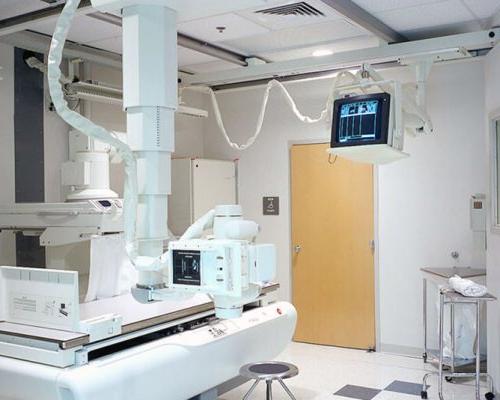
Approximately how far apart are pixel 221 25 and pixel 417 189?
7.30 feet

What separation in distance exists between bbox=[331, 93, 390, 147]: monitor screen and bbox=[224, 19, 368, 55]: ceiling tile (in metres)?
0.91

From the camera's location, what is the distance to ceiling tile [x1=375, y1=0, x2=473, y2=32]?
3.75 meters

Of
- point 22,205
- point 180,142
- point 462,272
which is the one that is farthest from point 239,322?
point 180,142

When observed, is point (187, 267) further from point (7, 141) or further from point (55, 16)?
point (7, 141)

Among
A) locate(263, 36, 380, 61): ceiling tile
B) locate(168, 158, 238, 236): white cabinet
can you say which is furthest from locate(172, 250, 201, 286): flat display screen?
locate(168, 158, 238, 236): white cabinet

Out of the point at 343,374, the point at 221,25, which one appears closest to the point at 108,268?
the point at 221,25

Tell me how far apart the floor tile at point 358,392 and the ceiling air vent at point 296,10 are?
2674 mm

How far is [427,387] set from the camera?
4.12 metres

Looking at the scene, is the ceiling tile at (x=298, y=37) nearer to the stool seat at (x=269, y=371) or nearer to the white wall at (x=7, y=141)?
the white wall at (x=7, y=141)

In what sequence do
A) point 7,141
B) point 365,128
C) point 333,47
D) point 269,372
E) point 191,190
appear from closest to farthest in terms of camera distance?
point 269,372 < point 365,128 < point 7,141 < point 333,47 < point 191,190

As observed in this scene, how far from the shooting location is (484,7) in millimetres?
3766

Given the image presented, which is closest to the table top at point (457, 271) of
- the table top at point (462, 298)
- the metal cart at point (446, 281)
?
the metal cart at point (446, 281)

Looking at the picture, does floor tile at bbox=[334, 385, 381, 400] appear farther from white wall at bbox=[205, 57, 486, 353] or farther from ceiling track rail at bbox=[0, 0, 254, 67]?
ceiling track rail at bbox=[0, 0, 254, 67]

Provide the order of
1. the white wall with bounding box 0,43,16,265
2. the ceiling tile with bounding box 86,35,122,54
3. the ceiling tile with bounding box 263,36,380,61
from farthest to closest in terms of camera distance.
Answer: the ceiling tile with bounding box 263,36,380,61, the ceiling tile with bounding box 86,35,122,54, the white wall with bounding box 0,43,16,265
